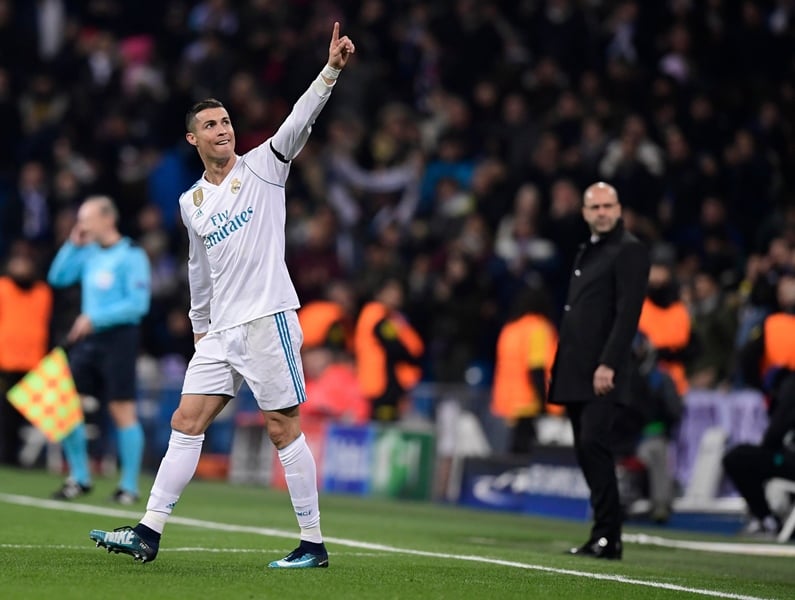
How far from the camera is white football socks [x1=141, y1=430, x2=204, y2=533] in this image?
832cm

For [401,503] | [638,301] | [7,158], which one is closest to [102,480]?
[401,503]

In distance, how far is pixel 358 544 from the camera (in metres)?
10.4

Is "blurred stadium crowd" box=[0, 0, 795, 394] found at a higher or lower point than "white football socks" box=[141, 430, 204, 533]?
higher

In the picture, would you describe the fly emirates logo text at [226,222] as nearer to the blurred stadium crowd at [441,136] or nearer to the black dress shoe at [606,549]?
the black dress shoe at [606,549]

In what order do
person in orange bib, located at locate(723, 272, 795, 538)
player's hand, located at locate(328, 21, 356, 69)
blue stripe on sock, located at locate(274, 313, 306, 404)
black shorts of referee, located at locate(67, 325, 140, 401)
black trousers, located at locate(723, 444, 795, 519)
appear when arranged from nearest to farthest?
1. player's hand, located at locate(328, 21, 356, 69)
2. blue stripe on sock, located at locate(274, 313, 306, 404)
3. person in orange bib, located at locate(723, 272, 795, 538)
4. black trousers, located at locate(723, 444, 795, 519)
5. black shorts of referee, located at locate(67, 325, 140, 401)

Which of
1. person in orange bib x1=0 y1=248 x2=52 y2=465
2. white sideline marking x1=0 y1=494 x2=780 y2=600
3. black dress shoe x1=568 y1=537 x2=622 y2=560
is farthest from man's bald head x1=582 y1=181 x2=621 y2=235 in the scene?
person in orange bib x1=0 y1=248 x2=52 y2=465

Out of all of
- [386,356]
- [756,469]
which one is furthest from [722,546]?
[386,356]

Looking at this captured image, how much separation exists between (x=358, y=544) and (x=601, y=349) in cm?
206

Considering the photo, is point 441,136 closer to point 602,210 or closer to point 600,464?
point 602,210

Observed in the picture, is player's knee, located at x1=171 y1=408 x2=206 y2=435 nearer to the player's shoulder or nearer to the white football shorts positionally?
the white football shorts

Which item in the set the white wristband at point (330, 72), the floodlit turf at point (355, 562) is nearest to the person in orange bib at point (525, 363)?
the floodlit turf at point (355, 562)

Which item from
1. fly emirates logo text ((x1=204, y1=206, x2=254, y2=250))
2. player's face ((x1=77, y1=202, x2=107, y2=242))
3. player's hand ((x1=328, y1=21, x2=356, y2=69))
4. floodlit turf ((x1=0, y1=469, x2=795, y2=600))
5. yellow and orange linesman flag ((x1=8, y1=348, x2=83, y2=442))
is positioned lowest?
floodlit turf ((x1=0, y1=469, x2=795, y2=600))

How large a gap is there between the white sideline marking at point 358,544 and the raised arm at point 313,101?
271 cm

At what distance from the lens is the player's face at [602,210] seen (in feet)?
35.0
